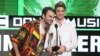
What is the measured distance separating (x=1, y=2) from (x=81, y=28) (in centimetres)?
85

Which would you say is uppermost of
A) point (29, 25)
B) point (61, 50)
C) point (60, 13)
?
point (60, 13)

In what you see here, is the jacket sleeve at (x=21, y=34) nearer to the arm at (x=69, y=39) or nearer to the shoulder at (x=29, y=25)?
the shoulder at (x=29, y=25)

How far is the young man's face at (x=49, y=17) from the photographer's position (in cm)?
332

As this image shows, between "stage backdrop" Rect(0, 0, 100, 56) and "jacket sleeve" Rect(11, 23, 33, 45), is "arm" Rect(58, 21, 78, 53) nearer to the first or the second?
"stage backdrop" Rect(0, 0, 100, 56)

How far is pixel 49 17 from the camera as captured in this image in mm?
3332

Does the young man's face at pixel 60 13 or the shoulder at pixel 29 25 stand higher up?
the young man's face at pixel 60 13

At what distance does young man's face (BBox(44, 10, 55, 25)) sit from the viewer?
3.32 meters

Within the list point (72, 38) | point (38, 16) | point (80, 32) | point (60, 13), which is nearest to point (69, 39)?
point (72, 38)

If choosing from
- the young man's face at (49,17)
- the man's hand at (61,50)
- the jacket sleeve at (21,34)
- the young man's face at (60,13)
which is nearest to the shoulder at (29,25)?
the jacket sleeve at (21,34)

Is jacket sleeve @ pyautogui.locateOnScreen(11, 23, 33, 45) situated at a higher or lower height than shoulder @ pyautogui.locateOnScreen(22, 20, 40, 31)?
lower

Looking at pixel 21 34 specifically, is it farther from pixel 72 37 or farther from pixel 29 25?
pixel 72 37

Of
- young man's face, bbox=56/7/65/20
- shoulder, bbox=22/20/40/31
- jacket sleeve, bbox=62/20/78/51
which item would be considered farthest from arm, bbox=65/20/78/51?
shoulder, bbox=22/20/40/31

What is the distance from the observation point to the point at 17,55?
328cm

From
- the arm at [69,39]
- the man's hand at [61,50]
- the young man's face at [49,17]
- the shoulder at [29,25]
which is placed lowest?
the man's hand at [61,50]
